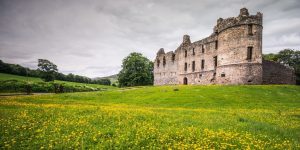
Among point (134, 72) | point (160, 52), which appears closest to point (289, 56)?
point (160, 52)

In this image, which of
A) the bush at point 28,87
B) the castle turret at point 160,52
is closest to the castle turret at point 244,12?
the castle turret at point 160,52

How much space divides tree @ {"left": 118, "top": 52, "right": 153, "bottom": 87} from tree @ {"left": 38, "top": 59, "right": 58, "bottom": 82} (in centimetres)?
2699

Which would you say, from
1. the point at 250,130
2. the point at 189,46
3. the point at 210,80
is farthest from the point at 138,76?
the point at 250,130

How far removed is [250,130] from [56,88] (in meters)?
47.6

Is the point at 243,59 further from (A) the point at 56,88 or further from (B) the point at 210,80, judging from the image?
(A) the point at 56,88

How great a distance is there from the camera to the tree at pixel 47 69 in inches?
3159

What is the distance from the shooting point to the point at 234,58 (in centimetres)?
4422

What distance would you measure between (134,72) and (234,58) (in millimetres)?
46101

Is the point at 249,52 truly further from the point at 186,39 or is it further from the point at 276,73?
the point at 186,39

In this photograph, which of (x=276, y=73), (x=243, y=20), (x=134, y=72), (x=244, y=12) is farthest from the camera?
(x=134, y=72)

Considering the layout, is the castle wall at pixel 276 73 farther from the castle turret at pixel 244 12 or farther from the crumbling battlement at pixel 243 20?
the castle turret at pixel 244 12

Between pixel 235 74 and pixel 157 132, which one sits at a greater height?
pixel 235 74

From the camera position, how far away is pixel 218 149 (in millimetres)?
7773

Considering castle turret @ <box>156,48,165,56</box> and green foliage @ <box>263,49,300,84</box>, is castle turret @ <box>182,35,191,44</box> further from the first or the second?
green foliage @ <box>263,49,300,84</box>
